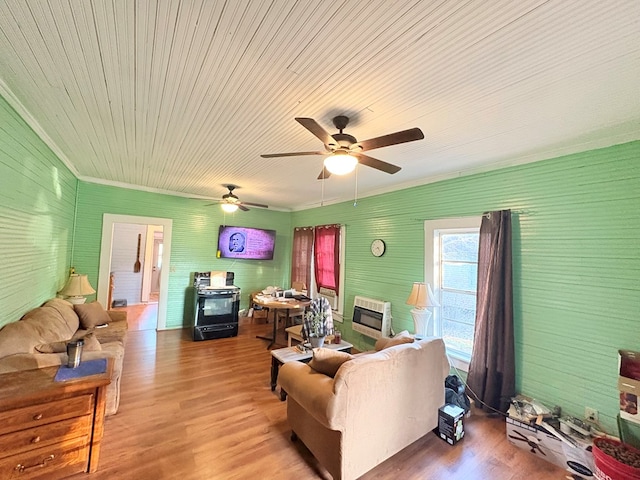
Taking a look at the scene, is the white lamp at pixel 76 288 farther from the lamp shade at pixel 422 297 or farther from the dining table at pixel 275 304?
the lamp shade at pixel 422 297

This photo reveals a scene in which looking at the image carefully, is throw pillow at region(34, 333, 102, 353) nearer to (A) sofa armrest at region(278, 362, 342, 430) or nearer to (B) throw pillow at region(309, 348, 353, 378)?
(A) sofa armrest at region(278, 362, 342, 430)

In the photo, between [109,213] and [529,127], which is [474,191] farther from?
[109,213]

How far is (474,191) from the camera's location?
3.28m

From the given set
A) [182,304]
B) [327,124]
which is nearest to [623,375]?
[327,124]

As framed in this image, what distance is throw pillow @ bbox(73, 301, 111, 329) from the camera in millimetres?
3500

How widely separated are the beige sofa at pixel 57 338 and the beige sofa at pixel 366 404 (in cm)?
176

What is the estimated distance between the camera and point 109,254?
482cm

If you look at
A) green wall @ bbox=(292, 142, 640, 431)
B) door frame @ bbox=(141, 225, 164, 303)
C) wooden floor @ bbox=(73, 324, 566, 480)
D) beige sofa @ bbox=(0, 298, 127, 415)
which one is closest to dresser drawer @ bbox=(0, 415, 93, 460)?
wooden floor @ bbox=(73, 324, 566, 480)

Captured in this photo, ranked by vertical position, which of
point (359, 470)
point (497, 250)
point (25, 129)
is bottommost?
point (359, 470)

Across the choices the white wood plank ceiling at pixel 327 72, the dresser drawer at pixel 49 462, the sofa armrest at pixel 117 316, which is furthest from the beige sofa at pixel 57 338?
the white wood plank ceiling at pixel 327 72

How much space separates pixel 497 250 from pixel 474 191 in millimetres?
818

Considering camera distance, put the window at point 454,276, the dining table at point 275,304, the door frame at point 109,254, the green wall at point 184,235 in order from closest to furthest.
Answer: the window at point 454,276
the dining table at point 275,304
the green wall at point 184,235
the door frame at point 109,254

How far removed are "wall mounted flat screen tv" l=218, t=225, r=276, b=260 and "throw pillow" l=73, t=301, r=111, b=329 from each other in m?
2.41

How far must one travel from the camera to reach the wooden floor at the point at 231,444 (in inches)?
79.0
